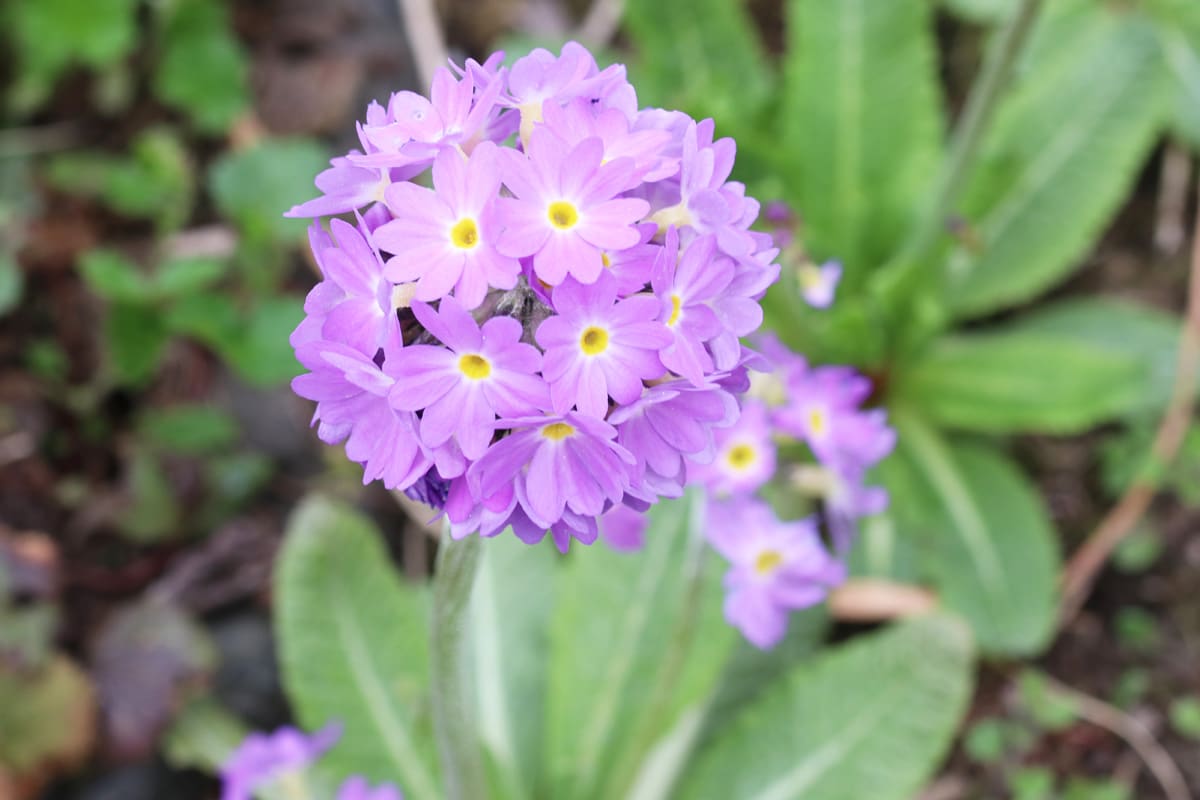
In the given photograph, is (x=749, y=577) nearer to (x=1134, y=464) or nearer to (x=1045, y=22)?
(x=1134, y=464)

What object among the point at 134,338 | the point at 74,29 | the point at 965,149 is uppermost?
the point at 74,29

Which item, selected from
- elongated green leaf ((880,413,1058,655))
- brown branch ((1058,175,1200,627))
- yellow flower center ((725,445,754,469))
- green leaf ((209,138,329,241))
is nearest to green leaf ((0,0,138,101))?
green leaf ((209,138,329,241))

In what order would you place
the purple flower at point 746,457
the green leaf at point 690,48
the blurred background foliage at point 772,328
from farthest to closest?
the green leaf at point 690,48 → the blurred background foliage at point 772,328 → the purple flower at point 746,457

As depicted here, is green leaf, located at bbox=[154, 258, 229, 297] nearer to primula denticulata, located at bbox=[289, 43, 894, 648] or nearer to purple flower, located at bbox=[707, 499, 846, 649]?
purple flower, located at bbox=[707, 499, 846, 649]

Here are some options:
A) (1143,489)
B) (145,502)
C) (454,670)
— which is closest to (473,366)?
(454,670)

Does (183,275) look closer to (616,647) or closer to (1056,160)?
(616,647)

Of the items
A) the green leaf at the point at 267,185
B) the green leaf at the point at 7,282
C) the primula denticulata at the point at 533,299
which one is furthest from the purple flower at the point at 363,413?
the green leaf at the point at 7,282

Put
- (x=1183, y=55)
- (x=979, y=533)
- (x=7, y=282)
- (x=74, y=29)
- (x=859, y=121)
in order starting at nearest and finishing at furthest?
1. (x=7, y=282)
2. (x=979, y=533)
3. (x=859, y=121)
4. (x=74, y=29)
5. (x=1183, y=55)

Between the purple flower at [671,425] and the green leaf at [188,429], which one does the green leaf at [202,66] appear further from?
the purple flower at [671,425]
